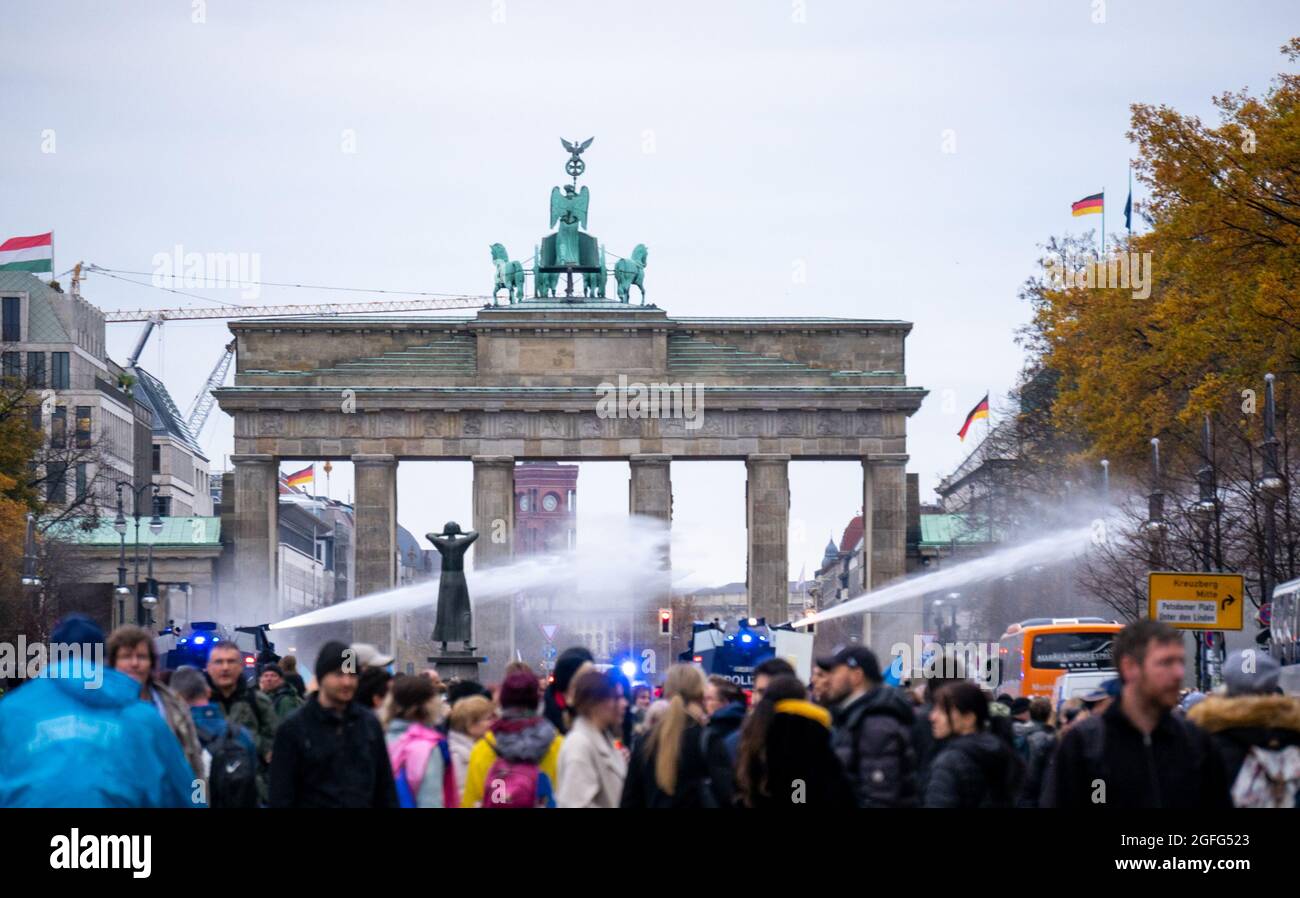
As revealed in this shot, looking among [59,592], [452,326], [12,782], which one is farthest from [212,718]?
[452,326]

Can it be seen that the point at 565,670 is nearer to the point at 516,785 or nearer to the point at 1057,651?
the point at 516,785

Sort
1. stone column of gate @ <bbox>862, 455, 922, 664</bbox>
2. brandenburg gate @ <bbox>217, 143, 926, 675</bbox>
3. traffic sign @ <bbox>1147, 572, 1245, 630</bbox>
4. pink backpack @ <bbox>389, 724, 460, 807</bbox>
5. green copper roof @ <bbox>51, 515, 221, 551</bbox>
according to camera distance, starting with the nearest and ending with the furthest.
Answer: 1. pink backpack @ <bbox>389, 724, 460, 807</bbox>
2. traffic sign @ <bbox>1147, 572, 1245, 630</bbox>
3. stone column of gate @ <bbox>862, 455, 922, 664</bbox>
4. brandenburg gate @ <bbox>217, 143, 926, 675</bbox>
5. green copper roof @ <bbox>51, 515, 221, 551</bbox>

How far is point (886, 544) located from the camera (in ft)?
333

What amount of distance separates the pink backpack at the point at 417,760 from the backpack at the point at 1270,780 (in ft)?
17.2

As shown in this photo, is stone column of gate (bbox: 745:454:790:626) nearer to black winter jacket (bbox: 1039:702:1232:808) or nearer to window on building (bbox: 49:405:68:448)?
window on building (bbox: 49:405:68:448)

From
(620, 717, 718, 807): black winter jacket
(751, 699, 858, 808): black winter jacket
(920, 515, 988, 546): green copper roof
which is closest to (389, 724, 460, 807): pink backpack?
(620, 717, 718, 807): black winter jacket

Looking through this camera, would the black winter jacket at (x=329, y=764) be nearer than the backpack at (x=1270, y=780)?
No

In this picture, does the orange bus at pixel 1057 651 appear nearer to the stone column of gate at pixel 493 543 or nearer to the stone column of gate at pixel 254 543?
the stone column of gate at pixel 493 543

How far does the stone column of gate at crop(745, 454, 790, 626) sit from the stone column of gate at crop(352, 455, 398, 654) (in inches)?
593

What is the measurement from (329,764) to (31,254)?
100521 millimetres

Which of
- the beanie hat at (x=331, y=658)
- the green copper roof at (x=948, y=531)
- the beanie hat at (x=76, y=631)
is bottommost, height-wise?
the beanie hat at (x=331, y=658)

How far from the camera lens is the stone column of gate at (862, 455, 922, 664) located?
332ft

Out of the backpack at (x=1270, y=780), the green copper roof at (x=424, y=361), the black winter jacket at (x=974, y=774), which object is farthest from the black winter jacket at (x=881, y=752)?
the green copper roof at (x=424, y=361)

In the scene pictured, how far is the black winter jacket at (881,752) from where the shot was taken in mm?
14484
